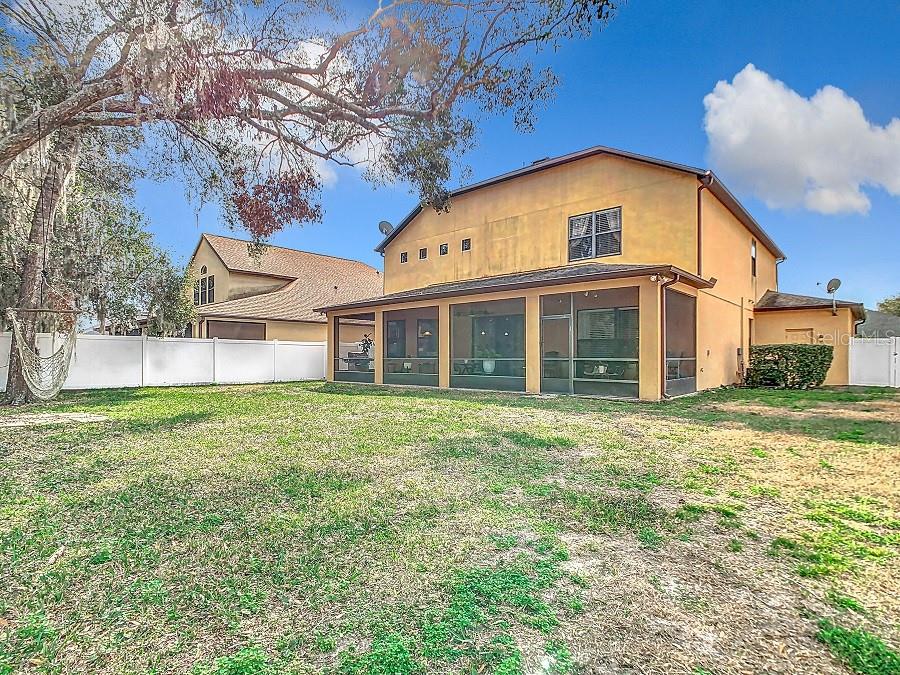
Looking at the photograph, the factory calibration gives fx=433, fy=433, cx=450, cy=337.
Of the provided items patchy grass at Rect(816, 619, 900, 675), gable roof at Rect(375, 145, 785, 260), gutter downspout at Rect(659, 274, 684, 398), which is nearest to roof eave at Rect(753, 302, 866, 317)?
gable roof at Rect(375, 145, 785, 260)

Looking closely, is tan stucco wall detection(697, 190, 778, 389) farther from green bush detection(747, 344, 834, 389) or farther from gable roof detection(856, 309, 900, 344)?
gable roof detection(856, 309, 900, 344)

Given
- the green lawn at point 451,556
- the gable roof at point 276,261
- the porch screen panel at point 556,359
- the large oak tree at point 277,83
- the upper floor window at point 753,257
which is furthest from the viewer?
the gable roof at point 276,261

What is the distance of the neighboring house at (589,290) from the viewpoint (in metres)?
11.3

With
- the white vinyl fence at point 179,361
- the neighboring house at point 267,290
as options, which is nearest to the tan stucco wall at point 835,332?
the neighboring house at point 267,290

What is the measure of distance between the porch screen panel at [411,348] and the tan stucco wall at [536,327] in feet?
1.22

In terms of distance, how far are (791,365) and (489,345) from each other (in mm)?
9650

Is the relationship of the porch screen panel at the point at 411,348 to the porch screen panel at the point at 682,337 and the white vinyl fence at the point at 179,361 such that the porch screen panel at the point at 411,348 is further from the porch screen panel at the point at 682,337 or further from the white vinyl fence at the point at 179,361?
the porch screen panel at the point at 682,337

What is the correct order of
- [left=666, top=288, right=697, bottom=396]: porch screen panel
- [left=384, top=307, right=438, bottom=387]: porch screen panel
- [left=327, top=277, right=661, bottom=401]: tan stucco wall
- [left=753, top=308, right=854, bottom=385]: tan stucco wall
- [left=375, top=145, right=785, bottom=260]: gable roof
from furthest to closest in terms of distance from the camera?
[left=753, top=308, right=854, bottom=385]: tan stucco wall, [left=384, top=307, right=438, bottom=387]: porch screen panel, [left=375, top=145, right=785, bottom=260]: gable roof, [left=666, top=288, right=697, bottom=396]: porch screen panel, [left=327, top=277, right=661, bottom=401]: tan stucco wall

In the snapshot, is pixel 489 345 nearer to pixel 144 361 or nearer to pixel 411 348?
pixel 411 348

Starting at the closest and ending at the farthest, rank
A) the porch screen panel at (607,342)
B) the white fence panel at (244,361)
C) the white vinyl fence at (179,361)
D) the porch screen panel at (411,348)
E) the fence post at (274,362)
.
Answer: the porch screen panel at (607,342) → the white vinyl fence at (179,361) → the porch screen panel at (411,348) → the white fence panel at (244,361) → the fence post at (274,362)

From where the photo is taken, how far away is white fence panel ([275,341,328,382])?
18094mm

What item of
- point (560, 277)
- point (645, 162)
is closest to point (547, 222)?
point (645, 162)

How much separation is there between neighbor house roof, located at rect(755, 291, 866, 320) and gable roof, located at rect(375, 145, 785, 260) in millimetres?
2250

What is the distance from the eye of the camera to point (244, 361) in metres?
17.0
